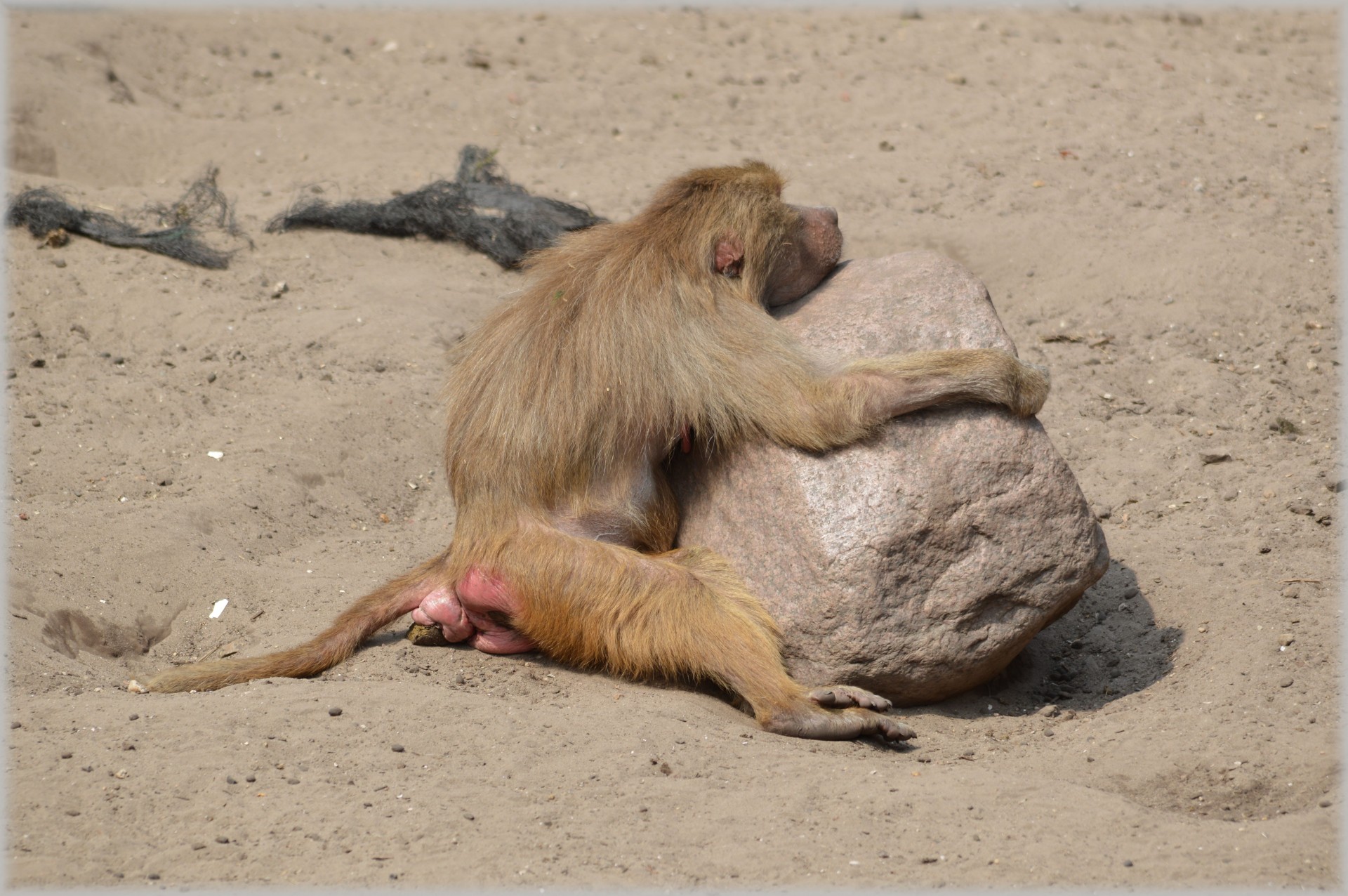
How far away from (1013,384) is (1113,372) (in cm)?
310

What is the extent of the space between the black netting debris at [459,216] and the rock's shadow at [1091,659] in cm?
458

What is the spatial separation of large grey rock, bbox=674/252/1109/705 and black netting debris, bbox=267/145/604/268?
4.35 metres

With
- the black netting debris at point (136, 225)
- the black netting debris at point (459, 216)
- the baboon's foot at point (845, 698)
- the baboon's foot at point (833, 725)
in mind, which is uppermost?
the black netting debris at point (459, 216)

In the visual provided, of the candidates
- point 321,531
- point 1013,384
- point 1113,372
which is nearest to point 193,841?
point 321,531

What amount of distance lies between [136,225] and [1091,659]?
22.8 feet

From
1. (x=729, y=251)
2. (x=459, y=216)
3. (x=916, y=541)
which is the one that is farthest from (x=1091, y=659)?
(x=459, y=216)

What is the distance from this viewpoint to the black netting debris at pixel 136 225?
27.5 ft

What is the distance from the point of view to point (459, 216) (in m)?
9.30

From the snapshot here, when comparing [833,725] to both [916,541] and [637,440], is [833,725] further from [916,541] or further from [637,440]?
[637,440]

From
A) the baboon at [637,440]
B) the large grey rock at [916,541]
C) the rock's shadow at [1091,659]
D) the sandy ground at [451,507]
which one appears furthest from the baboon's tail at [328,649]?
the rock's shadow at [1091,659]

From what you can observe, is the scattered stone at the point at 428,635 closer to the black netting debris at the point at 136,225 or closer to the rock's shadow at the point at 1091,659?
the rock's shadow at the point at 1091,659

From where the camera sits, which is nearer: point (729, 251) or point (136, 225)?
point (729, 251)

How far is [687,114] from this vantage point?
36.4 feet

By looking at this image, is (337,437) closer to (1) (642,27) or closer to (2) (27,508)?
(2) (27,508)
